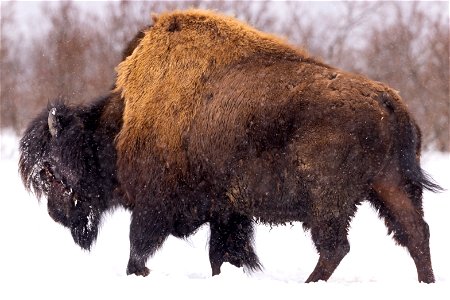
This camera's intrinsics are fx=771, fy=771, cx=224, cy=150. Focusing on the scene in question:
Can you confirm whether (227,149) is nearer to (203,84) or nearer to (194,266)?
(203,84)

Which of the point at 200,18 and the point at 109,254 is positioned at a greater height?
the point at 200,18

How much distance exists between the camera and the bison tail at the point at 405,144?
17.6 feet

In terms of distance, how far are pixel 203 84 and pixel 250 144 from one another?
0.75 m

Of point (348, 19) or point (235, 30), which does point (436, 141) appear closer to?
point (348, 19)

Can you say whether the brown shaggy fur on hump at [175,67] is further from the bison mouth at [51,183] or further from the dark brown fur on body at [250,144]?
the bison mouth at [51,183]

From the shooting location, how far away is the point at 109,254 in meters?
7.52

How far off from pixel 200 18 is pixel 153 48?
0.48 meters

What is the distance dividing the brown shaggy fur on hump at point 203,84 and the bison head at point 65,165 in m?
0.50

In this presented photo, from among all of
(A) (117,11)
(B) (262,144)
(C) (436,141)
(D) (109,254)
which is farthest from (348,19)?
(B) (262,144)

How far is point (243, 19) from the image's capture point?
57.0 feet

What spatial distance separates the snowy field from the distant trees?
5944mm

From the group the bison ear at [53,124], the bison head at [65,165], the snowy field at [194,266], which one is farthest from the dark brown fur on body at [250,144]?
the bison ear at [53,124]

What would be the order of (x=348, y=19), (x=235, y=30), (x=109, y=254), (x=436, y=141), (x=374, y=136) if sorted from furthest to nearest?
(x=348, y=19), (x=436, y=141), (x=109, y=254), (x=235, y=30), (x=374, y=136)

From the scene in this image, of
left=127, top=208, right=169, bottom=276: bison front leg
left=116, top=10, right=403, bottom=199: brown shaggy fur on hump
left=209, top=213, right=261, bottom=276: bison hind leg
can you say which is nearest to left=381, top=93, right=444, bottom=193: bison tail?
left=116, top=10, right=403, bottom=199: brown shaggy fur on hump
